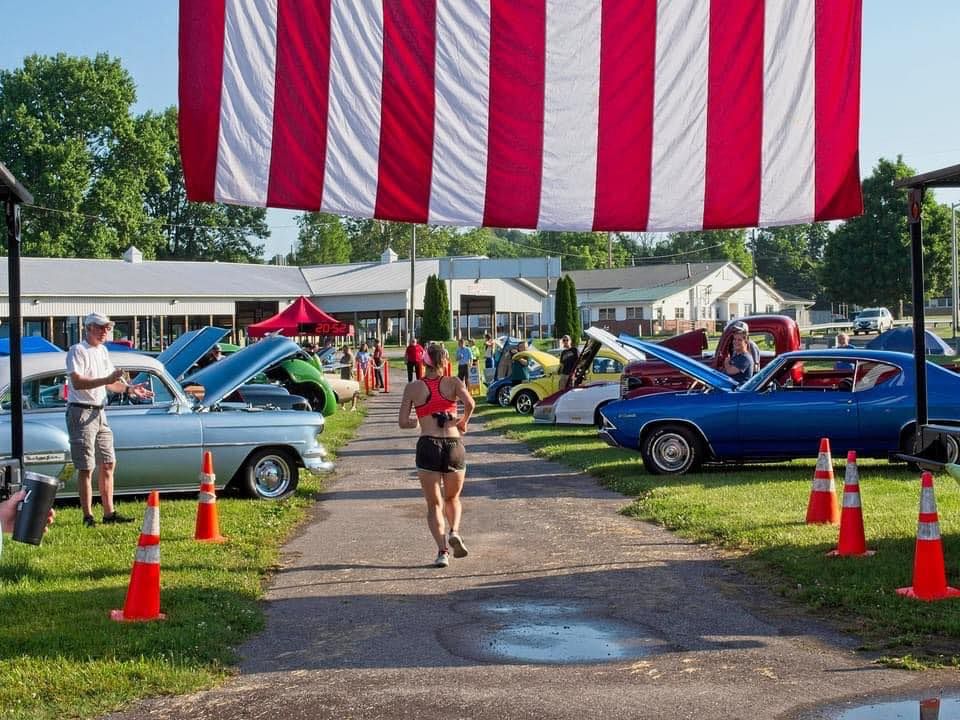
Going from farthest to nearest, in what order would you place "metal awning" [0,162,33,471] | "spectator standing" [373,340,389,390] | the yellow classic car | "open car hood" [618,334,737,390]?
"spectator standing" [373,340,389,390]
the yellow classic car
"open car hood" [618,334,737,390]
"metal awning" [0,162,33,471]

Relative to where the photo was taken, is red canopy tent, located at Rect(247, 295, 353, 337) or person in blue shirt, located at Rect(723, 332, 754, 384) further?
red canopy tent, located at Rect(247, 295, 353, 337)

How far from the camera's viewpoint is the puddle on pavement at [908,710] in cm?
563

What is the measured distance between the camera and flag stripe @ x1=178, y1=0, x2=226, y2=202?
534cm

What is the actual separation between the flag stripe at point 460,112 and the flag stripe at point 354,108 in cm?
29

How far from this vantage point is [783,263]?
155 meters

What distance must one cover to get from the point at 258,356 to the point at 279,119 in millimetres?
10855

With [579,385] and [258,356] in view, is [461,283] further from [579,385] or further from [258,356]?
[258,356]

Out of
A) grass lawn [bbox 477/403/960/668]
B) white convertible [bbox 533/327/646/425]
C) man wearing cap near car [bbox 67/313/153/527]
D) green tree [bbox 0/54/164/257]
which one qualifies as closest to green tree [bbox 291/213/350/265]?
green tree [bbox 0/54/164/257]

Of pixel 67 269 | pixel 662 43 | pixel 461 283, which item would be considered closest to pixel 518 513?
pixel 662 43

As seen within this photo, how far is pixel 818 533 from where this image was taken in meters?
10.6

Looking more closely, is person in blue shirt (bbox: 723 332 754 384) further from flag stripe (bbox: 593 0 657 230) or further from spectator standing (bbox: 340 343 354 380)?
spectator standing (bbox: 340 343 354 380)

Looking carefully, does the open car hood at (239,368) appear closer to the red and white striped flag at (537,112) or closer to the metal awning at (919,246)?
the metal awning at (919,246)

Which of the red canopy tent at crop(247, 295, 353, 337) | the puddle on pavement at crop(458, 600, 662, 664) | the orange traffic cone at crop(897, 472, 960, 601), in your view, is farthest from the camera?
the red canopy tent at crop(247, 295, 353, 337)

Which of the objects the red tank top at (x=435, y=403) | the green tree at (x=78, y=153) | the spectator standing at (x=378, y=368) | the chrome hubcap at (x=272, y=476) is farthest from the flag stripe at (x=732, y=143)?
the green tree at (x=78, y=153)
